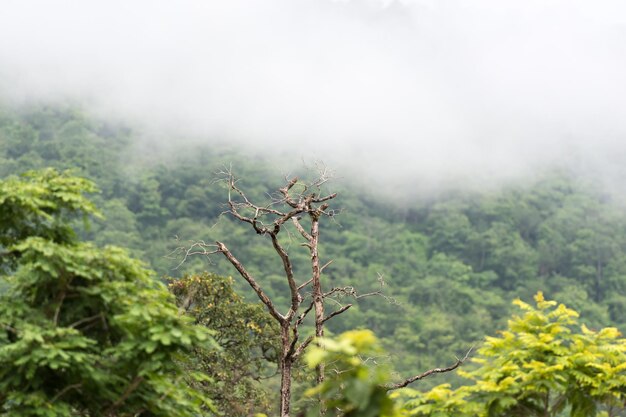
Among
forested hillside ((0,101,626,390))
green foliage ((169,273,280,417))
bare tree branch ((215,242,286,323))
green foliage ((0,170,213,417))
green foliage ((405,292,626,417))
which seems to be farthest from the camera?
forested hillside ((0,101,626,390))

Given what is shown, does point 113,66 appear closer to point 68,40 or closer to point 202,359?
point 68,40

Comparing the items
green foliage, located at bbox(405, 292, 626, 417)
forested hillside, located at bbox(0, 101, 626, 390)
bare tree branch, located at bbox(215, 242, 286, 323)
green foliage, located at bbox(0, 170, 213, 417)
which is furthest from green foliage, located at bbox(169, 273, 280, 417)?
forested hillside, located at bbox(0, 101, 626, 390)

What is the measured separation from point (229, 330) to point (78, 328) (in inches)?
531

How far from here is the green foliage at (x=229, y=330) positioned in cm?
2075

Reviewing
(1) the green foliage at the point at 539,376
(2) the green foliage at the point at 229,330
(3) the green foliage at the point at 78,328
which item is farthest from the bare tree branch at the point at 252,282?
(2) the green foliage at the point at 229,330

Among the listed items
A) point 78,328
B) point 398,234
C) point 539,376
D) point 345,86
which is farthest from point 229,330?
point 345,86

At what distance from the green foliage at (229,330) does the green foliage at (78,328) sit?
1252 cm

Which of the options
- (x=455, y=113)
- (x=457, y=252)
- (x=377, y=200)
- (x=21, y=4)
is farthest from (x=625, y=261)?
(x=21, y=4)

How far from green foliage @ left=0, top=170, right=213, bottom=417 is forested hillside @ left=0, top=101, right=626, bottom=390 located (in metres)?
50.7

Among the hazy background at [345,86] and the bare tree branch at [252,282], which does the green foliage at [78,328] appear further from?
the hazy background at [345,86]

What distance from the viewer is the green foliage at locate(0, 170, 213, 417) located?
24.3 ft

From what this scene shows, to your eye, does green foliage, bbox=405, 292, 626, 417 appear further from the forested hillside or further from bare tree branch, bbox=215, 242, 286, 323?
the forested hillside

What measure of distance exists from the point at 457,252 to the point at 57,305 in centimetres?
7941

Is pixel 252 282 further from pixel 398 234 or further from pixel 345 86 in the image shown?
pixel 345 86
